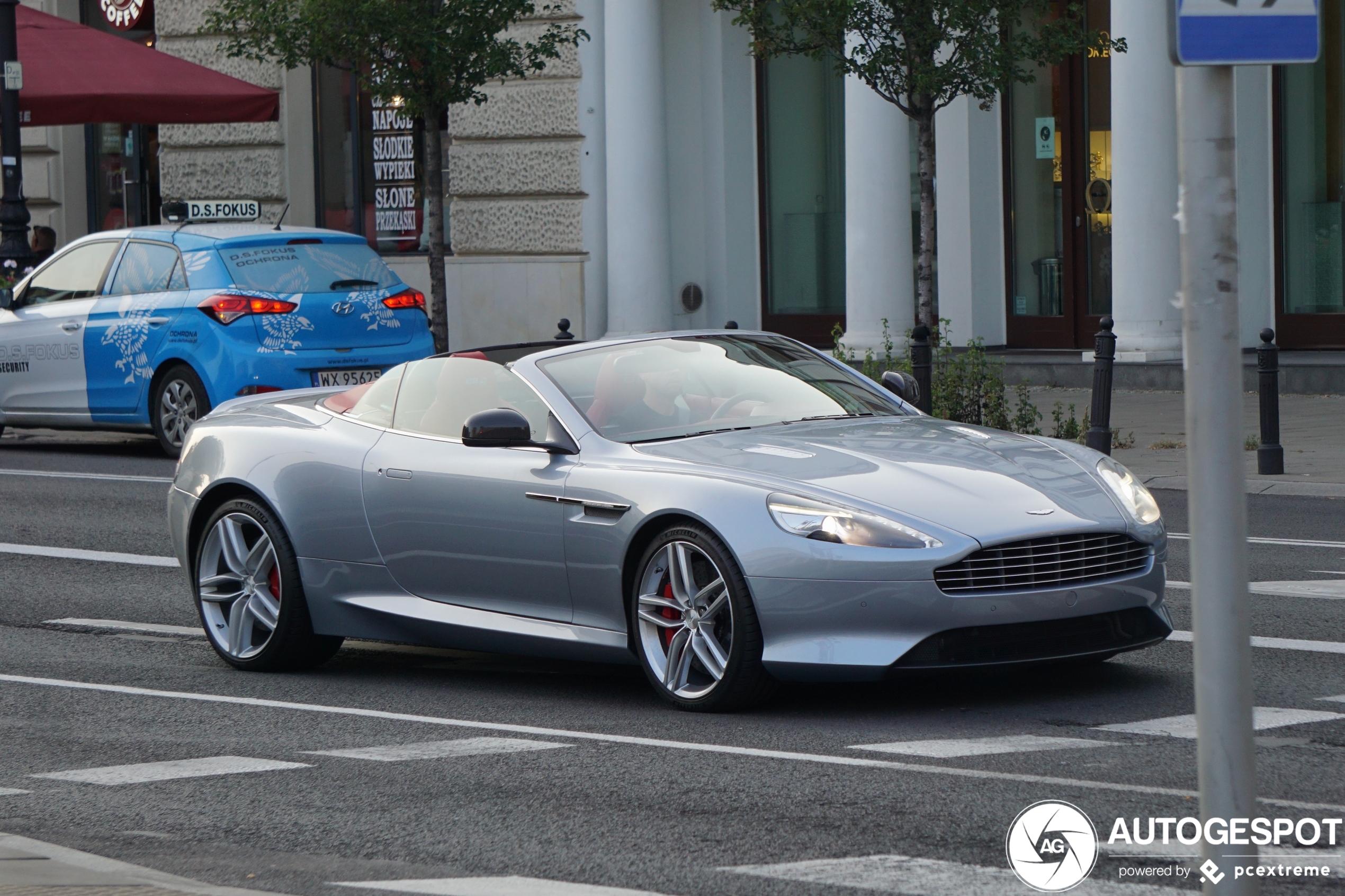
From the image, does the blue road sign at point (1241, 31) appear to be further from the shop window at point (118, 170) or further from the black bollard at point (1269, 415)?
the shop window at point (118, 170)

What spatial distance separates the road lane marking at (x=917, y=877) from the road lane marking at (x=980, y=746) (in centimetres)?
115

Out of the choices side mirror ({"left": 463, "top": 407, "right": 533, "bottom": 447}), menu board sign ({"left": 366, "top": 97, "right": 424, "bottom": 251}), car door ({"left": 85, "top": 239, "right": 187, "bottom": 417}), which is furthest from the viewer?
menu board sign ({"left": 366, "top": 97, "right": 424, "bottom": 251})

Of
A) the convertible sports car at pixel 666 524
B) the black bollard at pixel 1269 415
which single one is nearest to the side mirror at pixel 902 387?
the convertible sports car at pixel 666 524

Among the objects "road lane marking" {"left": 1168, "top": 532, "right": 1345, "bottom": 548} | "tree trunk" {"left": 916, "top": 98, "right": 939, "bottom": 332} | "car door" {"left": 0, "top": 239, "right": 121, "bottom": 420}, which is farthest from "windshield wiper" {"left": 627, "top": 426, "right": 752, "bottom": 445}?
"car door" {"left": 0, "top": 239, "right": 121, "bottom": 420}

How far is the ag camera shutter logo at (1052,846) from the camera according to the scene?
450cm

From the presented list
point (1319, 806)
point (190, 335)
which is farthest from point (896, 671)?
point (190, 335)

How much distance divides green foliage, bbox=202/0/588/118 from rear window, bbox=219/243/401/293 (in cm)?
374

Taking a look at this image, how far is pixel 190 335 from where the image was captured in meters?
14.9

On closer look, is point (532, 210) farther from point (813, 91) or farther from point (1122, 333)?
point (1122, 333)

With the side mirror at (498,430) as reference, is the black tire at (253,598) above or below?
below

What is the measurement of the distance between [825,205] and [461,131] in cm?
442

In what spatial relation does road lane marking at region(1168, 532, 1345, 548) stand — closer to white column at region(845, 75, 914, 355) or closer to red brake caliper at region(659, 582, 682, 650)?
red brake caliper at region(659, 582, 682, 650)

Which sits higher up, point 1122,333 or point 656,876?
point 1122,333

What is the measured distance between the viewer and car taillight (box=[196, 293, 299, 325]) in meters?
14.8
